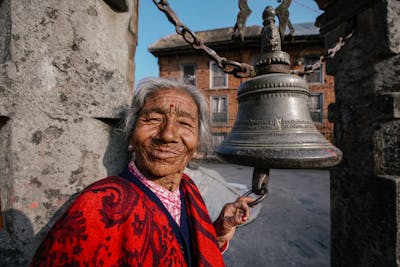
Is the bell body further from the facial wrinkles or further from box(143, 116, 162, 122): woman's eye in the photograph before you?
box(143, 116, 162, 122): woman's eye

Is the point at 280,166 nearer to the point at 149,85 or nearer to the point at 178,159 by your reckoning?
the point at 178,159

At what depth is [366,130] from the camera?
1.65 metres

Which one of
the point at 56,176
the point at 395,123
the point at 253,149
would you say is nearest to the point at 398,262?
the point at 395,123

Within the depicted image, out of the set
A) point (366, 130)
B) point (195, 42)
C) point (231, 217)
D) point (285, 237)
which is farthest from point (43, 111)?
point (285, 237)

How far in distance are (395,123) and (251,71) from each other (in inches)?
50.0

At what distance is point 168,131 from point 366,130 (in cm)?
167

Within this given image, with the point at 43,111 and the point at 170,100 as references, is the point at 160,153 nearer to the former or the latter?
the point at 170,100

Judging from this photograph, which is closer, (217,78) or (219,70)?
(217,78)

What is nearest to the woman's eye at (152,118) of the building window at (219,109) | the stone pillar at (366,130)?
the stone pillar at (366,130)

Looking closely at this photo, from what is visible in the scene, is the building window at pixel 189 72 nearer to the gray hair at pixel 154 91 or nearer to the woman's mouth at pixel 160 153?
the gray hair at pixel 154 91

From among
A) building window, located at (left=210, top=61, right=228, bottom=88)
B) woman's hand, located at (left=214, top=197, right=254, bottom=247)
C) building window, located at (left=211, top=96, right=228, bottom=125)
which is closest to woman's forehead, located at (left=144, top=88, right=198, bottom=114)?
woman's hand, located at (left=214, top=197, right=254, bottom=247)

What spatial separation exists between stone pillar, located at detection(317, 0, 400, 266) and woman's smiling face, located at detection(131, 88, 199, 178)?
4.87ft

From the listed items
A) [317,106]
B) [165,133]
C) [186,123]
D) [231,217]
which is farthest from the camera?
[317,106]

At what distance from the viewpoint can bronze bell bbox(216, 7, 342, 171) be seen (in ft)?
2.65
